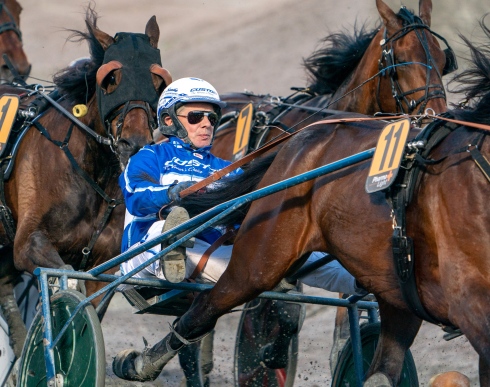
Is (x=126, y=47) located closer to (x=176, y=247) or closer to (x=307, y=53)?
(x=176, y=247)

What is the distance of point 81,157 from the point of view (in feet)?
18.8

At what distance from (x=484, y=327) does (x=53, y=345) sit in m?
1.84

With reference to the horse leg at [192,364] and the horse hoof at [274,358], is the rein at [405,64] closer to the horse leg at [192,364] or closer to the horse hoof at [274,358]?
the horse hoof at [274,358]

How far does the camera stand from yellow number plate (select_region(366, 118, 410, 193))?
12.0ft

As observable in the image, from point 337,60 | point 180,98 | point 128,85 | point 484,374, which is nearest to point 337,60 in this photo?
point 337,60

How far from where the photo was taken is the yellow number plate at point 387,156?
365 cm

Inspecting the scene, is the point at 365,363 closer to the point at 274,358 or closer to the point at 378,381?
the point at 378,381

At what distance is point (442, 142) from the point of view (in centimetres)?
379

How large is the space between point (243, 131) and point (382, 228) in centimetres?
294

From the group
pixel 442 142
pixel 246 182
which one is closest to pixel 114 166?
pixel 246 182

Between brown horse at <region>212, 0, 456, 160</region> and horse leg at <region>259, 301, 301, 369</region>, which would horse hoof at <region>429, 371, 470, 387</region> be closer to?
horse leg at <region>259, 301, 301, 369</region>

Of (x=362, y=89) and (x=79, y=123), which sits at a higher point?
(x=362, y=89)

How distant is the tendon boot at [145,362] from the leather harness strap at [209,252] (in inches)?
11.8

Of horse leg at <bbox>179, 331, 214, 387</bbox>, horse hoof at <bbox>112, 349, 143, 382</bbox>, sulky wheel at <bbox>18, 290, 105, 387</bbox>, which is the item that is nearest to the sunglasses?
sulky wheel at <bbox>18, 290, 105, 387</bbox>
